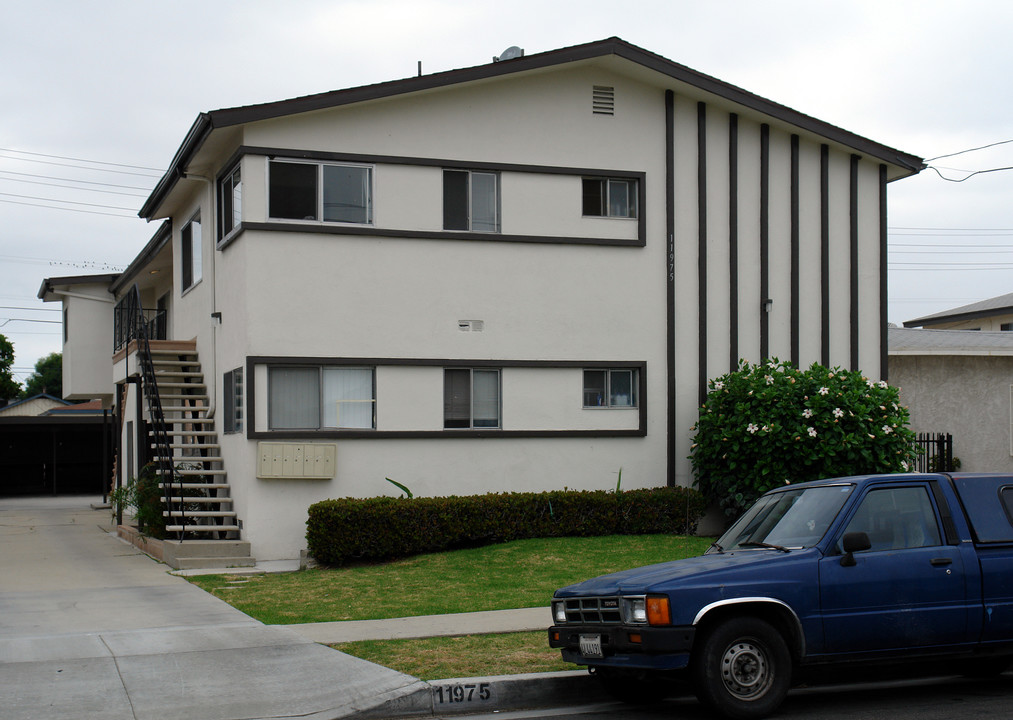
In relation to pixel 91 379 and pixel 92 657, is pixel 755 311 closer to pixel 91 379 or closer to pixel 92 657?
pixel 92 657

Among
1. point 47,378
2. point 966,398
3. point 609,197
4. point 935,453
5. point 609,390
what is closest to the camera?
point 609,390

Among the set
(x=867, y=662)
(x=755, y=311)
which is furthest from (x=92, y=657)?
(x=755, y=311)

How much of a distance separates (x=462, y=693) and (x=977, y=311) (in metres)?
42.3

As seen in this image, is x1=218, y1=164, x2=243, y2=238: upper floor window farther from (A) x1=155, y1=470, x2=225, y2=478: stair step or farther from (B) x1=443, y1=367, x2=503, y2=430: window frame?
(B) x1=443, y1=367, x2=503, y2=430: window frame

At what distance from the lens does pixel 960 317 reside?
46.8 metres

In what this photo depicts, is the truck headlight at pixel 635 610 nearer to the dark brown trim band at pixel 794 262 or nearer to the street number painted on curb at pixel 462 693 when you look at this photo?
the street number painted on curb at pixel 462 693

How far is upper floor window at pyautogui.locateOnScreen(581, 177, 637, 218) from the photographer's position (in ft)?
62.7

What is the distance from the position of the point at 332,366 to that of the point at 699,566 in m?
10.3

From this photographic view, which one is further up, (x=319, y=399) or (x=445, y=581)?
(x=319, y=399)

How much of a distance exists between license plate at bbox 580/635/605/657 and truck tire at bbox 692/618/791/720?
2.27 ft

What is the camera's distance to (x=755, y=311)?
19750 millimetres

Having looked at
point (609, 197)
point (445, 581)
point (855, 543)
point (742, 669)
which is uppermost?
point (609, 197)

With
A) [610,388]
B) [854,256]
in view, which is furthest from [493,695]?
[854,256]

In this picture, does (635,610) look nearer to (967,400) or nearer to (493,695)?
(493,695)
